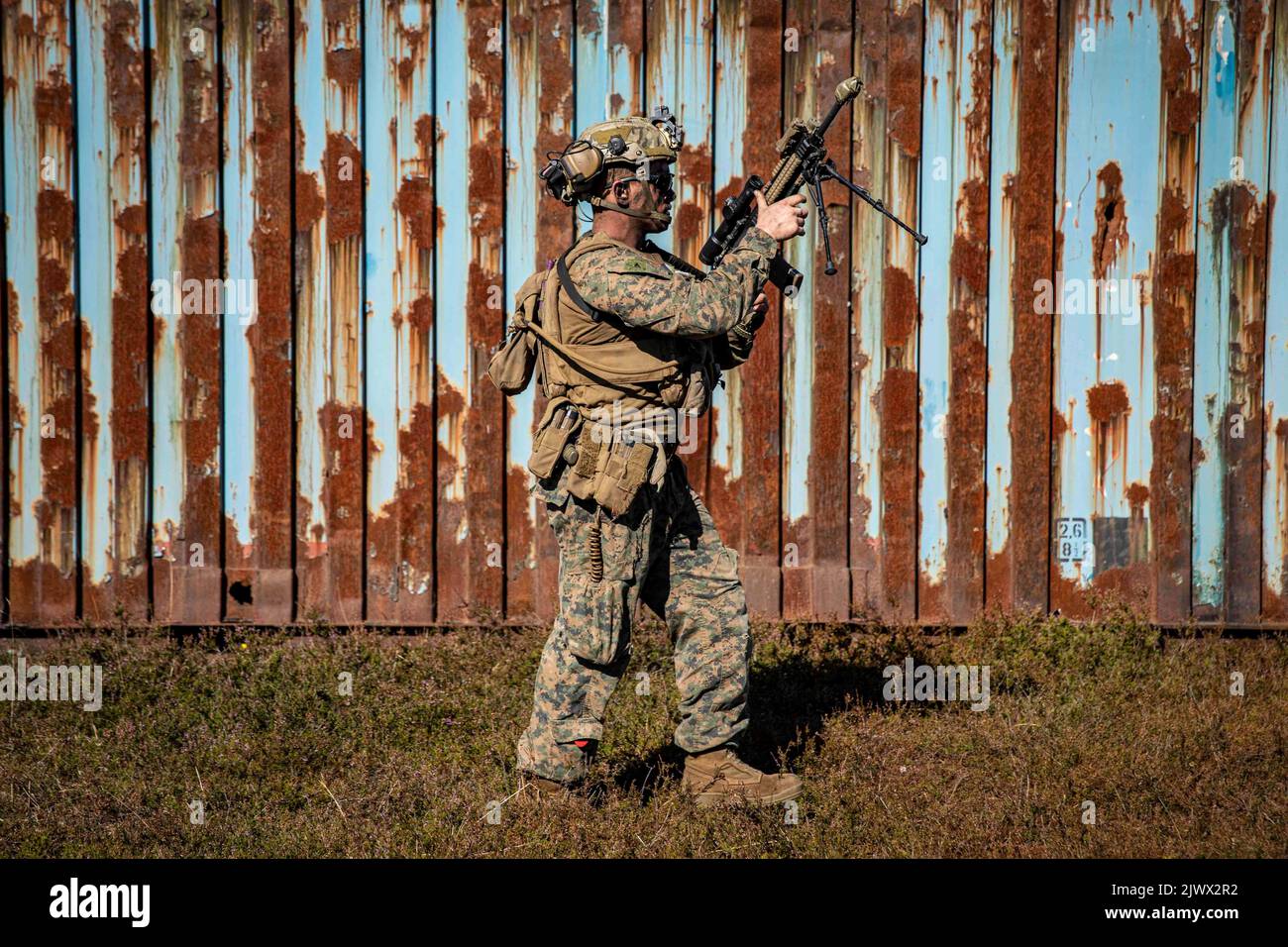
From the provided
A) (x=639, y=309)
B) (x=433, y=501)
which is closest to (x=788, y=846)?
(x=639, y=309)

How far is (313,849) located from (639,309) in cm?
204

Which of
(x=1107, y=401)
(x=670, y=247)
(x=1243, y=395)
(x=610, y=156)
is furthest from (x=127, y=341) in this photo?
(x=1243, y=395)

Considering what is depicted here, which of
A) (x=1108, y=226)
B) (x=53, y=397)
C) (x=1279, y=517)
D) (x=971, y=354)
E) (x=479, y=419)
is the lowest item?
(x=1279, y=517)

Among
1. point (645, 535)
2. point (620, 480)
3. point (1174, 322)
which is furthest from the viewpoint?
point (1174, 322)

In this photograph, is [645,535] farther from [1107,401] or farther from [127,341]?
[127,341]

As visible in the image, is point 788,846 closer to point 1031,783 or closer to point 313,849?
point 1031,783

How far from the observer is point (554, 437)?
14.0 ft

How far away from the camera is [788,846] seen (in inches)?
163

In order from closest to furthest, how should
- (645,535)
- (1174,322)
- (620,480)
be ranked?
(620,480) < (645,535) < (1174,322)

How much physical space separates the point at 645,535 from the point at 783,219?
1156 mm

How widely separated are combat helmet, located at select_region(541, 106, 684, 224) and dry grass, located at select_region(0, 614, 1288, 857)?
6.75ft

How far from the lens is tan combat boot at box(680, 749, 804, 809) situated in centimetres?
447

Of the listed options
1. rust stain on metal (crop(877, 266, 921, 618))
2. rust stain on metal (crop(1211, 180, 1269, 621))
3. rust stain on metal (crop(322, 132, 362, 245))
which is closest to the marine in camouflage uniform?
rust stain on metal (crop(877, 266, 921, 618))

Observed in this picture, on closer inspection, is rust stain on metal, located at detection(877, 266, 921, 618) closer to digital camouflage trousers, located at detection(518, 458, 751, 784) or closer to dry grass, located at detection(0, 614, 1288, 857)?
dry grass, located at detection(0, 614, 1288, 857)
